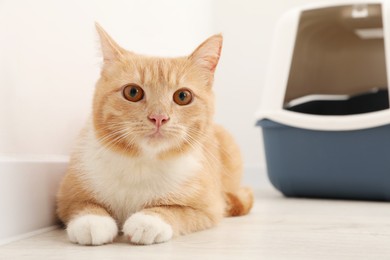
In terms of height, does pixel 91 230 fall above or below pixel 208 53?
below

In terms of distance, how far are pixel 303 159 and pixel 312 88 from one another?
2.06ft

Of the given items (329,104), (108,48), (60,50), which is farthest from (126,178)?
(329,104)

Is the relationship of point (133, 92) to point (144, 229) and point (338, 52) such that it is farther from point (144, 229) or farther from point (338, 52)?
point (338, 52)

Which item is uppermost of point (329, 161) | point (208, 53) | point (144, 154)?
point (208, 53)

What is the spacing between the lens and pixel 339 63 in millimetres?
2885

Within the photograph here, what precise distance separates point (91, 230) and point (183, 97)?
36 centimetres

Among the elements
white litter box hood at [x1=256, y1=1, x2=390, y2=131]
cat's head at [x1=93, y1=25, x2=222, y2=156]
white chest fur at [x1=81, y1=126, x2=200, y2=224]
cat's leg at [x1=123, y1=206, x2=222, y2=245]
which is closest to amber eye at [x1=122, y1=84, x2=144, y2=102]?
cat's head at [x1=93, y1=25, x2=222, y2=156]

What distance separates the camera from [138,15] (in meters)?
1.97

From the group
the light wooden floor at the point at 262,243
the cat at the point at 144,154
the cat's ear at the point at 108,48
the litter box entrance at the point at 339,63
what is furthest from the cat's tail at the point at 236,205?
the litter box entrance at the point at 339,63

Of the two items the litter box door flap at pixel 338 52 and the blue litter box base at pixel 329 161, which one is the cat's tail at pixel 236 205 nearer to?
the blue litter box base at pixel 329 161

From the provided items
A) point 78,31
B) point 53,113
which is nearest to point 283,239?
point 53,113

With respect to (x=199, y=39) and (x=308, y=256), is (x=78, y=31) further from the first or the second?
(x=199, y=39)

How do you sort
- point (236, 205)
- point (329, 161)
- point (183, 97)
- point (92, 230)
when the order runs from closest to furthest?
point (92, 230)
point (183, 97)
point (236, 205)
point (329, 161)

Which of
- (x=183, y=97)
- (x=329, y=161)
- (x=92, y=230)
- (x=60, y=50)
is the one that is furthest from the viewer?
(x=329, y=161)
